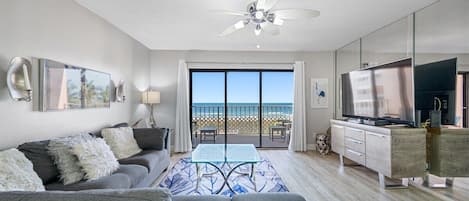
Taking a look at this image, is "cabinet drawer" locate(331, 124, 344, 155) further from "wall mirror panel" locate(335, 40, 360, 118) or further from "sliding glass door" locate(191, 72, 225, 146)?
→ "sliding glass door" locate(191, 72, 225, 146)

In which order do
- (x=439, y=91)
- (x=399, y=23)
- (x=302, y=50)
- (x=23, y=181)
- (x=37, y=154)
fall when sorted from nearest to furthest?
(x=23, y=181)
(x=37, y=154)
(x=439, y=91)
(x=399, y=23)
(x=302, y=50)

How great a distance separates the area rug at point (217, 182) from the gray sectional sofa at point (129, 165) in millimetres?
279

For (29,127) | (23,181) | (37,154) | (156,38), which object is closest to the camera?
(23,181)

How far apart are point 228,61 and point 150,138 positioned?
292 centimetres

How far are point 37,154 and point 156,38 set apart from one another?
3282 millimetres

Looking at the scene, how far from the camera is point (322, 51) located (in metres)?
6.46

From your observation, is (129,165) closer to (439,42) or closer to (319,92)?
(439,42)

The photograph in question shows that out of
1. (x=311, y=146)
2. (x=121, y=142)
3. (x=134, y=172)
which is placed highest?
(x=121, y=142)

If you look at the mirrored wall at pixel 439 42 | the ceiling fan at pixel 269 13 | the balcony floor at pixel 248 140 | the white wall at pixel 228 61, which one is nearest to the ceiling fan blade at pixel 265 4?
the ceiling fan at pixel 269 13

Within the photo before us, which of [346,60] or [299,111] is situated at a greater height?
[346,60]

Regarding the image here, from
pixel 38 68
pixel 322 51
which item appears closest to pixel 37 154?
pixel 38 68

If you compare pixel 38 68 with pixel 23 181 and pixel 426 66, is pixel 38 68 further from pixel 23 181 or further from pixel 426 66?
pixel 426 66

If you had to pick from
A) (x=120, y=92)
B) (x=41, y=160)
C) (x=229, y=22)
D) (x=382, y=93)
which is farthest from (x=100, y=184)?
(x=382, y=93)

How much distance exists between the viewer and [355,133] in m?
4.43
